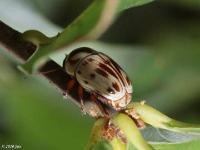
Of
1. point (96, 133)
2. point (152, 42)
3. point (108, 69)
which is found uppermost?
point (152, 42)

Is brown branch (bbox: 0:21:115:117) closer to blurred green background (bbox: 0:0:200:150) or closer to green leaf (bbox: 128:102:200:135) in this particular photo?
green leaf (bbox: 128:102:200:135)

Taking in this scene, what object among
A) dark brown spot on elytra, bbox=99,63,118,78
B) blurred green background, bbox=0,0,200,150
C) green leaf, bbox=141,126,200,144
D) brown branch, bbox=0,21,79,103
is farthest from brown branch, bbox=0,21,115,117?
blurred green background, bbox=0,0,200,150

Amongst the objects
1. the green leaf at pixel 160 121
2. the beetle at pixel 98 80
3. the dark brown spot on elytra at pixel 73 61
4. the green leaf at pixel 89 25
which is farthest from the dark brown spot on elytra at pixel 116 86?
the green leaf at pixel 89 25

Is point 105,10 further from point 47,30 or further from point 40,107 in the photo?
point 47,30

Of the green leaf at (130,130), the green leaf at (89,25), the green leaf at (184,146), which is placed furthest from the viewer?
the green leaf at (184,146)

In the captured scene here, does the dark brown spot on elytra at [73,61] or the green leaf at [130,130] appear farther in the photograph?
the dark brown spot on elytra at [73,61]

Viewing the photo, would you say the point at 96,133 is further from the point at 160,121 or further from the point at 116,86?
the point at 116,86

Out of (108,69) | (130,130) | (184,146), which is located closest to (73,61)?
(108,69)

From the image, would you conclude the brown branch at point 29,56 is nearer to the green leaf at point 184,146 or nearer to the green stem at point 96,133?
the green stem at point 96,133
